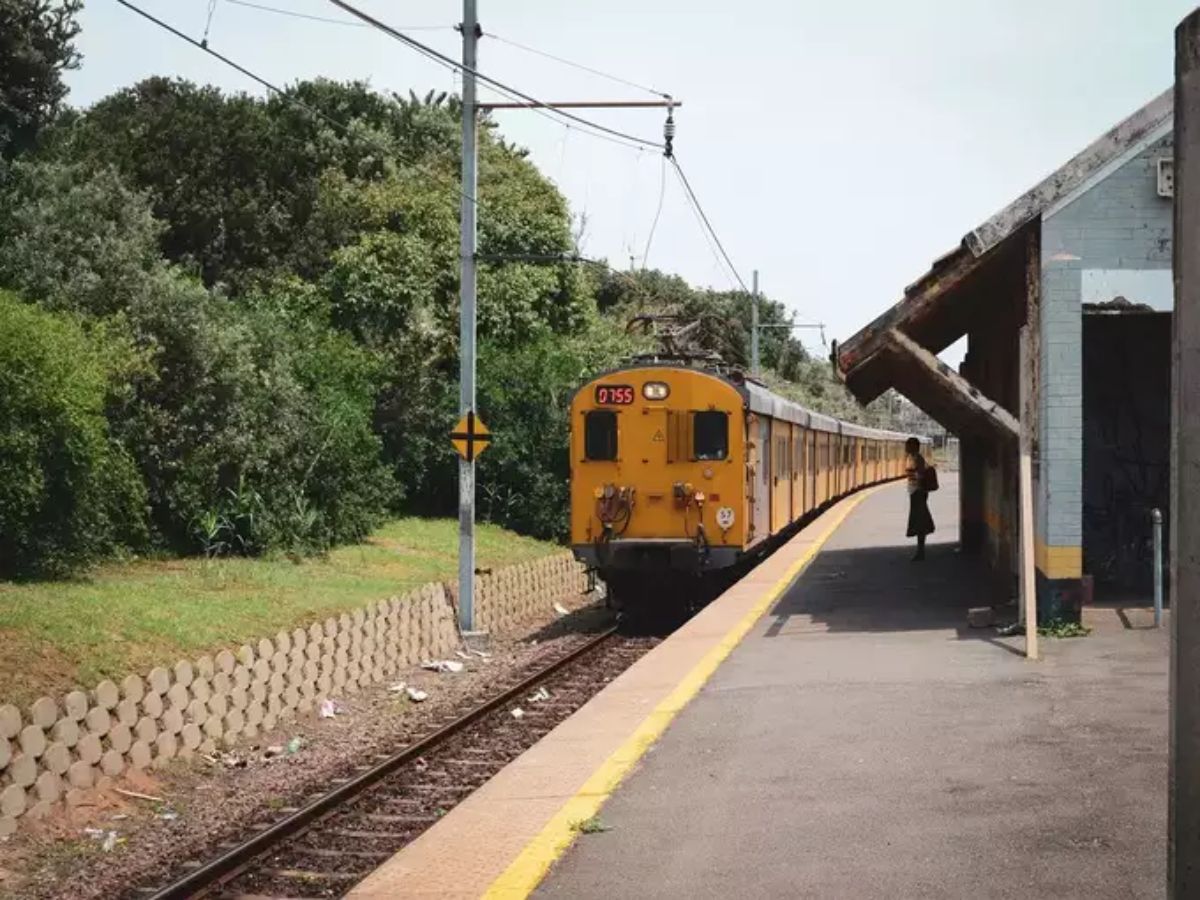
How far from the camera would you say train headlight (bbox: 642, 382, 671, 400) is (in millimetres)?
17953

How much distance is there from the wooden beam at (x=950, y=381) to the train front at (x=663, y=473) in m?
4.78

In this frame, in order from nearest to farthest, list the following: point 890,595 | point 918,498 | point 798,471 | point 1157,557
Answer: point 1157,557 → point 890,595 → point 918,498 → point 798,471

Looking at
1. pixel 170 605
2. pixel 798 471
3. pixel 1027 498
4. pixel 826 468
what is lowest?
pixel 170 605

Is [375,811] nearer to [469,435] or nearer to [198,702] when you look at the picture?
[198,702]

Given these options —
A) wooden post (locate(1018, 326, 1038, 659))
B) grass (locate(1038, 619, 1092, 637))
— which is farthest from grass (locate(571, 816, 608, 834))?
grass (locate(1038, 619, 1092, 637))

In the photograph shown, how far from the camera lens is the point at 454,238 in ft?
109

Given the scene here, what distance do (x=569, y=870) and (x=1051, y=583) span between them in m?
7.60

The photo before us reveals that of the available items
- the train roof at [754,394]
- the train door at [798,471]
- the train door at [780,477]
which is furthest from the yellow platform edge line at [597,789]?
the train door at [798,471]

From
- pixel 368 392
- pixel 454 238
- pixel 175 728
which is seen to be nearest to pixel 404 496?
pixel 368 392

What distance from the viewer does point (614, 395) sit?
18.1 m

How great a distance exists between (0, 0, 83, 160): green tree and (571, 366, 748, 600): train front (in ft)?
54.5

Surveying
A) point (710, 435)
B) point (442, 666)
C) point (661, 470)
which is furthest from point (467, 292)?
point (442, 666)

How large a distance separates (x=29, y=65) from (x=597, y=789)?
2586 centimetres

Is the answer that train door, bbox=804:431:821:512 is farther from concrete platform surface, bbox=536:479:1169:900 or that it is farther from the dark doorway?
concrete platform surface, bbox=536:479:1169:900
